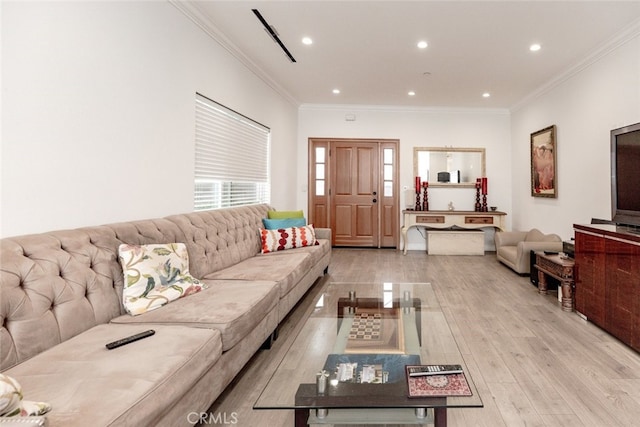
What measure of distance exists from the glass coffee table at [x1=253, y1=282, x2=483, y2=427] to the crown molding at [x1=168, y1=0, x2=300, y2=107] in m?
2.69

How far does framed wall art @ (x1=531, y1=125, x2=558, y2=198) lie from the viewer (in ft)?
15.8

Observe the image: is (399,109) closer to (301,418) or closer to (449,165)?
(449,165)

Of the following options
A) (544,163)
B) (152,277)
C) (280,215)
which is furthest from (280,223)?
(544,163)

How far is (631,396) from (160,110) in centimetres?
352

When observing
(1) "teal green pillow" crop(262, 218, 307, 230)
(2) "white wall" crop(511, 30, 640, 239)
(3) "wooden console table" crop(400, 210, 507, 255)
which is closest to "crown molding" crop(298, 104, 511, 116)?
(2) "white wall" crop(511, 30, 640, 239)

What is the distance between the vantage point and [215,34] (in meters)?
3.44

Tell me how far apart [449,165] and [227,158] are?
450cm

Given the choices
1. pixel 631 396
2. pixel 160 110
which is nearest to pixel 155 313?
pixel 160 110

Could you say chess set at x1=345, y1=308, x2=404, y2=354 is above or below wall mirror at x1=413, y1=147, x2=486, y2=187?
below

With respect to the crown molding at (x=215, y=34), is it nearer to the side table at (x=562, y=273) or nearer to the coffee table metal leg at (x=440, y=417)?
the coffee table metal leg at (x=440, y=417)

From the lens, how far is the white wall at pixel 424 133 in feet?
21.5

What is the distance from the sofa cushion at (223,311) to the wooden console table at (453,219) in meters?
4.43

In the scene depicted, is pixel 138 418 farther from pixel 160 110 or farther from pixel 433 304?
pixel 160 110

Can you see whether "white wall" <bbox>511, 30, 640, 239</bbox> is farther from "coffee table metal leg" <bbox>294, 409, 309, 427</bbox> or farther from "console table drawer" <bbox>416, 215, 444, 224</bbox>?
"coffee table metal leg" <bbox>294, 409, 309, 427</bbox>
